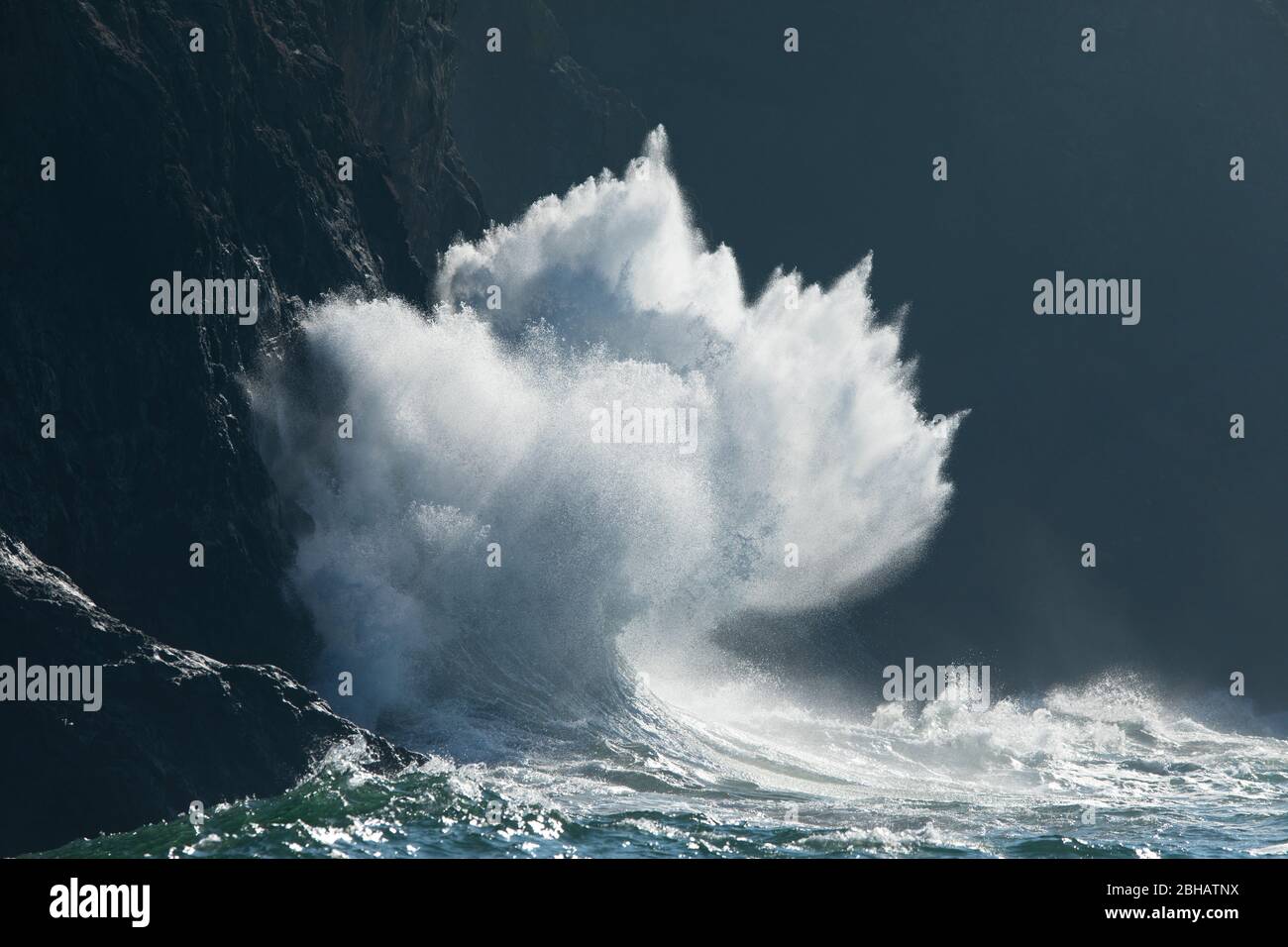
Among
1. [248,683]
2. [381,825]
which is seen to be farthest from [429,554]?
[381,825]

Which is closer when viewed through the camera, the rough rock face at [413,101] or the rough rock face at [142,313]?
the rough rock face at [142,313]

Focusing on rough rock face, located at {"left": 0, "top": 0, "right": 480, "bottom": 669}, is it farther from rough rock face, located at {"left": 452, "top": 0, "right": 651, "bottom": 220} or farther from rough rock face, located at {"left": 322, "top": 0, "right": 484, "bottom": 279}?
rough rock face, located at {"left": 452, "top": 0, "right": 651, "bottom": 220}

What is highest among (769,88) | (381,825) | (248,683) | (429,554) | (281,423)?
(769,88)

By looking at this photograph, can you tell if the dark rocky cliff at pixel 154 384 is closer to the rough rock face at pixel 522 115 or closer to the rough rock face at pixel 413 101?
the rough rock face at pixel 413 101

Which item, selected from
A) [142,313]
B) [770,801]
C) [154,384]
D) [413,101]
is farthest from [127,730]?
[413,101]

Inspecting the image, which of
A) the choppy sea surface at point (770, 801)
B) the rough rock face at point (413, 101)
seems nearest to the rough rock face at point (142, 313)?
the choppy sea surface at point (770, 801)

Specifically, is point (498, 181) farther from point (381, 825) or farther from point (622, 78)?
point (381, 825)

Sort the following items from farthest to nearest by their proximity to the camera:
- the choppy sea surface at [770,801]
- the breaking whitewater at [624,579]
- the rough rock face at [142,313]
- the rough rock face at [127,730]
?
1. the rough rock face at [142,313]
2. the breaking whitewater at [624,579]
3. the rough rock face at [127,730]
4. the choppy sea surface at [770,801]

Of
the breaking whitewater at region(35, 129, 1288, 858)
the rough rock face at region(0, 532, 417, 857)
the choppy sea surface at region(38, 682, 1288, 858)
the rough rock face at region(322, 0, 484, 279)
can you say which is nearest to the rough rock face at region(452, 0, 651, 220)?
the rough rock face at region(322, 0, 484, 279)
